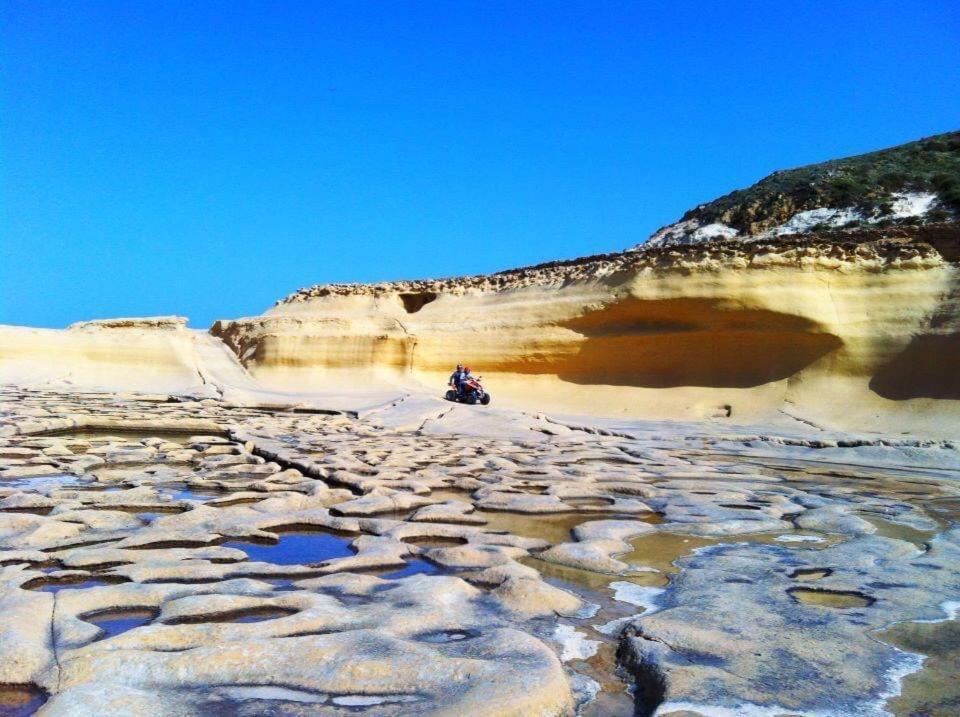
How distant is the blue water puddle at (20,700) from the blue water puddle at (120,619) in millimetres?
381

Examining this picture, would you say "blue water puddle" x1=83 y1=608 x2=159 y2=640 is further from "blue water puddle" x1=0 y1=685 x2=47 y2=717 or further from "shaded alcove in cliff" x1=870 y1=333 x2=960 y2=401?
"shaded alcove in cliff" x1=870 y1=333 x2=960 y2=401

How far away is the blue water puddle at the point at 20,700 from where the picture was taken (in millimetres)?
1769

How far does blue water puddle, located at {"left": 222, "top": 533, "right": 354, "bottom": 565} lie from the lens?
326cm

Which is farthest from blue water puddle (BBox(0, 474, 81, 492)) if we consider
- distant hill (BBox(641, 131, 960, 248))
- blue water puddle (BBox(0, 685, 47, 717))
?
distant hill (BBox(641, 131, 960, 248))

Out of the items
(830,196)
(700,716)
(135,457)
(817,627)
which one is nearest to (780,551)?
(817,627)

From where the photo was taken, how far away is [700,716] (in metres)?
1.83

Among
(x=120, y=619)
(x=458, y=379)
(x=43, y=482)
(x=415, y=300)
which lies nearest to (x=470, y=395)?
(x=458, y=379)

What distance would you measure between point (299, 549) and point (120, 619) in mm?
1088

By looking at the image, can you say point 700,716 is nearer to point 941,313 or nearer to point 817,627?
point 817,627

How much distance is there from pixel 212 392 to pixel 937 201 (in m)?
22.2

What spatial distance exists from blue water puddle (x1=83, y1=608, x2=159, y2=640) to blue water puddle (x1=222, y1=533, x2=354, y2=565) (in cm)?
70

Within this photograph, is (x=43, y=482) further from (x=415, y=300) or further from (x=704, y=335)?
(x=415, y=300)

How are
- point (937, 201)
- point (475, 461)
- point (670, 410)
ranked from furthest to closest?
point (937, 201), point (670, 410), point (475, 461)

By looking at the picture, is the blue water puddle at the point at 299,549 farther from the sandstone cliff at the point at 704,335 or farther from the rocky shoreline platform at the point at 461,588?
the sandstone cliff at the point at 704,335
